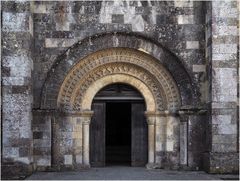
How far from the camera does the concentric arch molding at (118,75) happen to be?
12961 mm

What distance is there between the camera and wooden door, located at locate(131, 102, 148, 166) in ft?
44.2

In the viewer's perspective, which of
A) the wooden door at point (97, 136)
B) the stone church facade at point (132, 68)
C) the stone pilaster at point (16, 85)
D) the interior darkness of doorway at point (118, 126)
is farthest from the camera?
the interior darkness of doorway at point (118, 126)

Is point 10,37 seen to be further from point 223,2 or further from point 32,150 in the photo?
point 223,2

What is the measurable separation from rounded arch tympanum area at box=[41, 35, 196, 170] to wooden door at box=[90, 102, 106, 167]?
40cm

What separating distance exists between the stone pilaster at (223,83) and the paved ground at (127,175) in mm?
530

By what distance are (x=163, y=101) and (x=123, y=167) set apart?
2022mm

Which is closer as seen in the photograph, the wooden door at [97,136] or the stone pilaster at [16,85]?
the stone pilaster at [16,85]

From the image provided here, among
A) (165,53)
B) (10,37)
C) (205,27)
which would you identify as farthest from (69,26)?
(205,27)

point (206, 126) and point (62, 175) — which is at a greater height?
point (206, 126)

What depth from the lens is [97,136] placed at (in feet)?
44.2

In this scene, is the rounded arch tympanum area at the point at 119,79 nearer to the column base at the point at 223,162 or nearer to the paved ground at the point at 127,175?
the paved ground at the point at 127,175

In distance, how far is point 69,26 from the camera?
1289 cm

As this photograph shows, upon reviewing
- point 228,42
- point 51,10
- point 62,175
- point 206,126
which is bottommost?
point 62,175

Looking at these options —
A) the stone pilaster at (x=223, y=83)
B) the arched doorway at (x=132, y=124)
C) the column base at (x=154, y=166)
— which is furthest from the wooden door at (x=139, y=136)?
the stone pilaster at (x=223, y=83)
